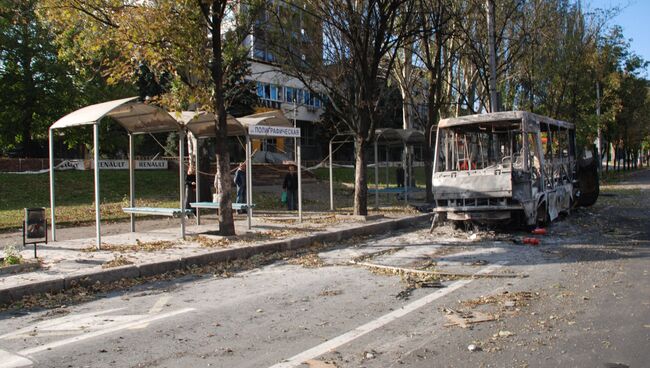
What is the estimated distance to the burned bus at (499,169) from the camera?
40.2 ft

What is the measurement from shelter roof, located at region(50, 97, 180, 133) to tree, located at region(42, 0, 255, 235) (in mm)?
524

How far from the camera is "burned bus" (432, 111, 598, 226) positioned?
12250mm

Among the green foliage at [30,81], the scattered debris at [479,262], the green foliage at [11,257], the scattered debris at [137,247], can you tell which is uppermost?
the green foliage at [30,81]

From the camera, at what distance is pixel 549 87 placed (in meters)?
30.5

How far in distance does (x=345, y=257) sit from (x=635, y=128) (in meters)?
48.3

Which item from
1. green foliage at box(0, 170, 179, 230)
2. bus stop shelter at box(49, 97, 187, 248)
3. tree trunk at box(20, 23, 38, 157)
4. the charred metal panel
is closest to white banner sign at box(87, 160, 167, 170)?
green foliage at box(0, 170, 179, 230)

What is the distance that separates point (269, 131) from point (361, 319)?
8.36 meters

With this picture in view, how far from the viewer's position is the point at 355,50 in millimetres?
15695

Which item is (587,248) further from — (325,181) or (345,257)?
(325,181)

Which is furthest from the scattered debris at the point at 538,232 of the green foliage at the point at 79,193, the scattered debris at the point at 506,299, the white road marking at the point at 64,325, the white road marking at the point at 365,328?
the green foliage at the point at 79,193

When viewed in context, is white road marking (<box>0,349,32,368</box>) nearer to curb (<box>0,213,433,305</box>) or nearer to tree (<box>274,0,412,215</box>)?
curb (<box>0,213,433,305</box>)

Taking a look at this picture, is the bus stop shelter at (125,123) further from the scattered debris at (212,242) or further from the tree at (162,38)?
the tree at (162,38)

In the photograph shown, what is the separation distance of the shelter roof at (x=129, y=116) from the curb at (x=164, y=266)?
3163mm

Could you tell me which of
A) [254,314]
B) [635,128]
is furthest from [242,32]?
[635,128]
